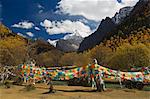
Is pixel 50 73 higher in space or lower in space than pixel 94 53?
lower

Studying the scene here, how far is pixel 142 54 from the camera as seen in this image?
4762cm

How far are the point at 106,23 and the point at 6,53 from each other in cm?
11399

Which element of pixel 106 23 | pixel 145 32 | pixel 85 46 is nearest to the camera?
pixel 145 32

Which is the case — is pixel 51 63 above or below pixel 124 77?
above

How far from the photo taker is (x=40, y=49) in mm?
126375

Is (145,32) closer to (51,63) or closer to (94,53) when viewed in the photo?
(94,53)

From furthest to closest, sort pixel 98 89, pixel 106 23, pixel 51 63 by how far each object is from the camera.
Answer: pixel 106 23, pixel 51 63, pixel 98 89

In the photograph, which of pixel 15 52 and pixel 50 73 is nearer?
pixel 50 73

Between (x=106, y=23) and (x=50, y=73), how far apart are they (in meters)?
147

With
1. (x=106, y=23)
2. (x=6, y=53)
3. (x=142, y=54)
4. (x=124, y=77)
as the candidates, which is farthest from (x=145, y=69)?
(x=106, y=23)

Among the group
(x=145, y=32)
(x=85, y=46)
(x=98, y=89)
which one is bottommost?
(x=98, y=89)

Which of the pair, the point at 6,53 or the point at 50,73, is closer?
the point at 50,73

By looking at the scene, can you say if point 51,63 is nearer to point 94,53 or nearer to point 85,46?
point 94,53

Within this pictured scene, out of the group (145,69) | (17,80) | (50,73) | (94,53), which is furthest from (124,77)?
(94,53)
